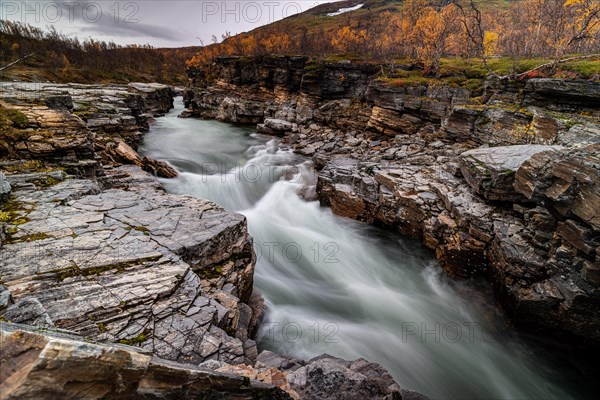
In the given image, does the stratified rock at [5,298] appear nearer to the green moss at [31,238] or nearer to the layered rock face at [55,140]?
the green moss at [31,238]

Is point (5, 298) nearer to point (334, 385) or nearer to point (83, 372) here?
point (83, 372)

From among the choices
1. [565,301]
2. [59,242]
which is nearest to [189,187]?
[59,242]

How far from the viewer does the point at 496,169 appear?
9.41 m

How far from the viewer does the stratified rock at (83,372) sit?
1595 millimetres

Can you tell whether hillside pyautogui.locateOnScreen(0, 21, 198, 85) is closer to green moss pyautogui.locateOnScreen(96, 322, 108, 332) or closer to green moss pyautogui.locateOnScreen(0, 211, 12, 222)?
green moss pyautogui.locateOnScreen(0, 211, 12, 222)

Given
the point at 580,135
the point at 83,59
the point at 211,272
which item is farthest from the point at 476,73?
the point at 83,59

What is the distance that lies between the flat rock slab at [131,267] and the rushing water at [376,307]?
8.12 feet

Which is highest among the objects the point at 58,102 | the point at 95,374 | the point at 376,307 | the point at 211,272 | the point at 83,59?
the point at 83,59

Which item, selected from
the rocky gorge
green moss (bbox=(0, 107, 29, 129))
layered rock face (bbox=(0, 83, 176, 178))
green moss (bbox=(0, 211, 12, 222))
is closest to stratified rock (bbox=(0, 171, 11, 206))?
the rocky gorge

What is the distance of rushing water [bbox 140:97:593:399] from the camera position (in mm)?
7348

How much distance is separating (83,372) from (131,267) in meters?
3.77

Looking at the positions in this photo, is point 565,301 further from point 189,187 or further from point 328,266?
point 189,187

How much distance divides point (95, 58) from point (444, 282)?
85656 millimetres

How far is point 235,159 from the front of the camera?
21344 mm
